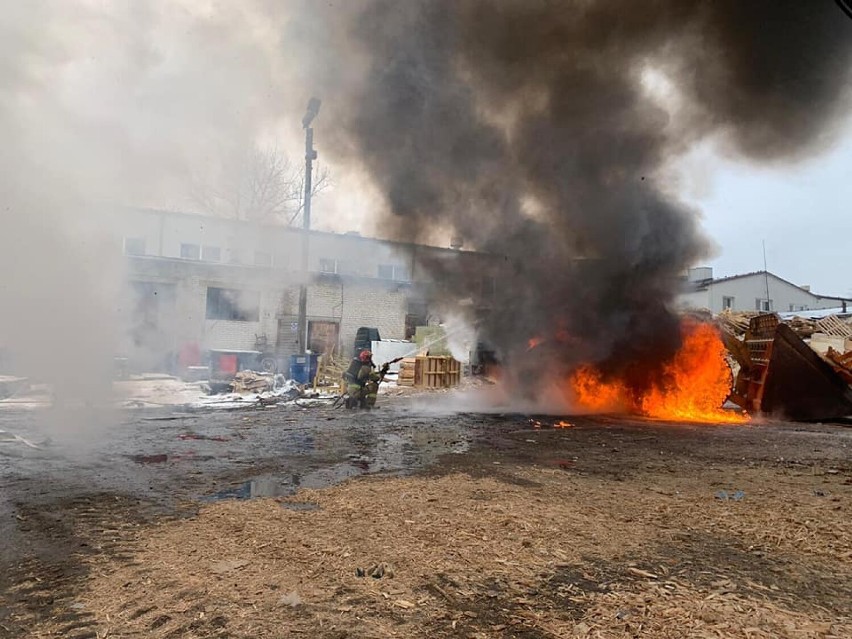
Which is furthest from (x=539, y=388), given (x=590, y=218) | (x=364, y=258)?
(x=364, y=258)

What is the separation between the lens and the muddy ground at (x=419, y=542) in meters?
2.90

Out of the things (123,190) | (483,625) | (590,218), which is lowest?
(483,625)

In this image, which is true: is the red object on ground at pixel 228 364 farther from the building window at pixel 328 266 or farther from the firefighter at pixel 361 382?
the firefighter at pixel 361 382

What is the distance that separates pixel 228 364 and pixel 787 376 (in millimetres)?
16863

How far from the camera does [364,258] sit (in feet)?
79.3

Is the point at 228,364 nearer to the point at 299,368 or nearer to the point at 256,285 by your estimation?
the point at 299,368

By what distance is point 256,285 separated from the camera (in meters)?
20.0

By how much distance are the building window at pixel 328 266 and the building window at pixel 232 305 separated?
294 centimetres

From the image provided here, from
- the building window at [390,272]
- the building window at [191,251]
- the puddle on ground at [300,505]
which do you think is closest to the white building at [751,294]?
the building window at [390,272]

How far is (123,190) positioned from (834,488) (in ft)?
33.5

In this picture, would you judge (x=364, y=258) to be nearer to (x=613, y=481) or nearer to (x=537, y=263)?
(x=537, y=263)

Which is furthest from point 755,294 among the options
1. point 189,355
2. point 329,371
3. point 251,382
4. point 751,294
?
point 189,355

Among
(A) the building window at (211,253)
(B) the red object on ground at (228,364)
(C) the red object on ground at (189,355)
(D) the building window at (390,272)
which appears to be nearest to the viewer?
(C) the red object on ground at (189,355)

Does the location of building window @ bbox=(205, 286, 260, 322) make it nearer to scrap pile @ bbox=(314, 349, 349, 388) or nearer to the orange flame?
scrap pile @ bbox=(314, 349, 349, 388)
